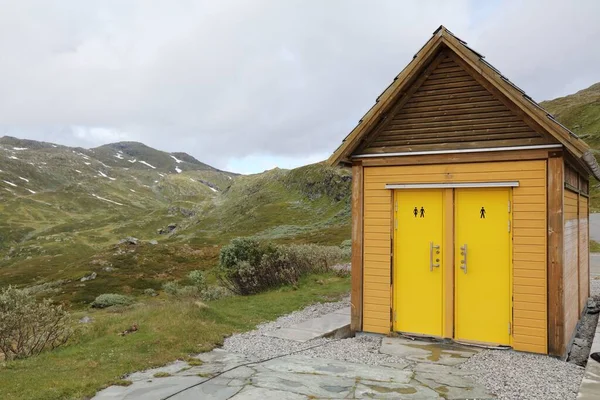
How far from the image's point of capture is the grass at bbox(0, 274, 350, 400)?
6.74 meters

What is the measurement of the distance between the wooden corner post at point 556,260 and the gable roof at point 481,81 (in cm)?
49

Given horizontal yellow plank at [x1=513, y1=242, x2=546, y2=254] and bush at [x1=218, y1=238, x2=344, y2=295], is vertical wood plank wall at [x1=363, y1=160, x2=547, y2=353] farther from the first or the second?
bush at [x1=218, y1=238, x2=344, y2=295]

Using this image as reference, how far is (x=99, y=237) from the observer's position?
128875 millimetres

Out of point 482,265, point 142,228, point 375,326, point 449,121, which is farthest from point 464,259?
point 142,228

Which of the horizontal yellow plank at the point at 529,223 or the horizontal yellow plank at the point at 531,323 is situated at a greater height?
the horizontal yellow plank at the point at 529,223

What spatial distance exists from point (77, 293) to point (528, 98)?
3255 cm

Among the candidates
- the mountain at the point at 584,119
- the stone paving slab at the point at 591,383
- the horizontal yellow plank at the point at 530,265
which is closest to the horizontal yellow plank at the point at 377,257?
the horizontal yellow plank at the point at 530,265

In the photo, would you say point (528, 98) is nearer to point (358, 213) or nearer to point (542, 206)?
point (542, 206)

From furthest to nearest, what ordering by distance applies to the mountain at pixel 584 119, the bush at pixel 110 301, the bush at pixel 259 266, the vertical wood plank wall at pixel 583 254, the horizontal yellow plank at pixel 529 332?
the mountain at pixel 584 119 → the bush at pixel 110 301 → the bush at pixel 259 266 → the vertical wood plank wall at pixel 583 254 → the horizontal yellow plank at pixel 529 332

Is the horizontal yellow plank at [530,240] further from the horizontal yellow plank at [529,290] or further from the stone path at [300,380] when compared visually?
the stone path at [300,380]

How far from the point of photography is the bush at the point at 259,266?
17.8 metres

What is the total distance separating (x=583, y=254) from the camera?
42.2 feet

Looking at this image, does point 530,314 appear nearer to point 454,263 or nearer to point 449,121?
point 454,263

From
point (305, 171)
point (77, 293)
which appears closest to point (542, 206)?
point (77, 293)
